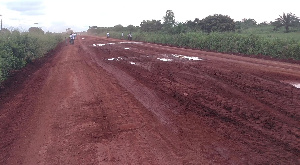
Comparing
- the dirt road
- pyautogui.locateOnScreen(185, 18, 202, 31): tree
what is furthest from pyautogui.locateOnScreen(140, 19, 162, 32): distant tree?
the dirt road

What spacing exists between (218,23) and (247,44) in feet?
51.8

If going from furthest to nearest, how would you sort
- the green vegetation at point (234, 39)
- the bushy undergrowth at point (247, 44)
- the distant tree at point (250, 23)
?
the distant tree at point (250, 23)
the green vegetation at point (234, 39)
the bushy undergrowth at point (247, 44)

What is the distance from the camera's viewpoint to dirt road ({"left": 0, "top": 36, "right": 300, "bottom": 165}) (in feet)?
16.7

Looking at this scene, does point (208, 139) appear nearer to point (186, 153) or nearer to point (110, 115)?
point (186, 153)

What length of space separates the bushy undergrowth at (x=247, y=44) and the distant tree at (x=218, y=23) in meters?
6.51

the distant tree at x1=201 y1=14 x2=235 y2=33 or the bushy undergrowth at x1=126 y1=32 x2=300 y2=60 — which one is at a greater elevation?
the distant tree at x1=201 y1=14 x2=235 y2=33

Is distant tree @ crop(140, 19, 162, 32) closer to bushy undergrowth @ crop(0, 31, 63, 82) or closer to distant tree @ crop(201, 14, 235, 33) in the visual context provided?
distant tree @ crop(201, 14, 235, 33)

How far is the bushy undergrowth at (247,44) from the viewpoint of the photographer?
62.5ft

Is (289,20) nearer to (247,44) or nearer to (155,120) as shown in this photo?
(247,44)

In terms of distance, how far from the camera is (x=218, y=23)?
37.9 meters

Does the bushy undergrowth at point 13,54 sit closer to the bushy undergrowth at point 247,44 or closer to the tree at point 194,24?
the bushy undergrowth at point 247,44

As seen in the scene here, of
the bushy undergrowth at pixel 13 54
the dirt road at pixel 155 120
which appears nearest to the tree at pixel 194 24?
the bushy undergrowth at pixel 13 54

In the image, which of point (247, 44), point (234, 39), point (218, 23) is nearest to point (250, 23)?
point (218, 23)

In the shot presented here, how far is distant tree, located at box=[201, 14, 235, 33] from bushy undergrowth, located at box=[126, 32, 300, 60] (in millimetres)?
6509
